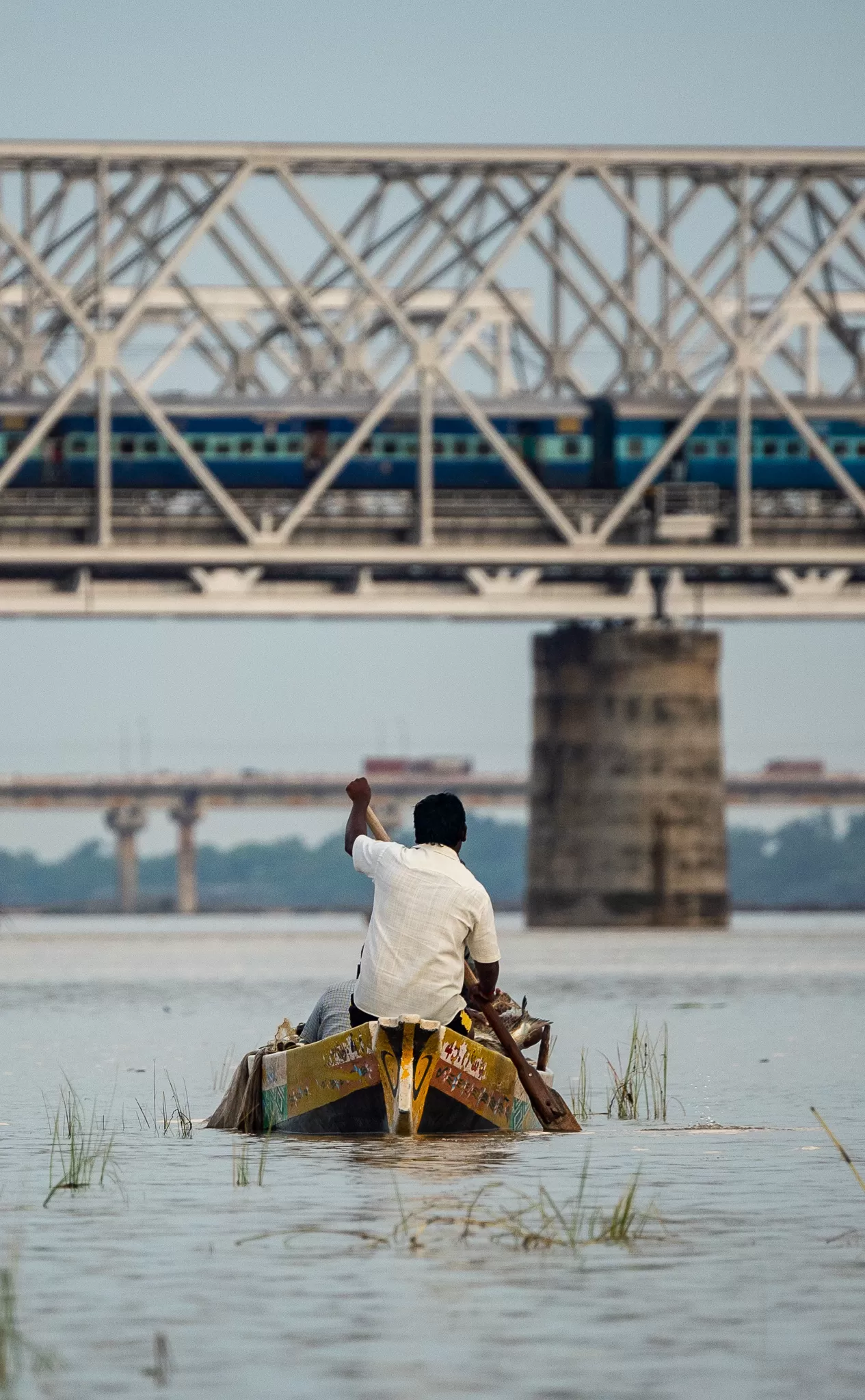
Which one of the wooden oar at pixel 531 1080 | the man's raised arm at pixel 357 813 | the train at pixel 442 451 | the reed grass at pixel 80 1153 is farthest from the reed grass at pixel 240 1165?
the train at pixel 442 451

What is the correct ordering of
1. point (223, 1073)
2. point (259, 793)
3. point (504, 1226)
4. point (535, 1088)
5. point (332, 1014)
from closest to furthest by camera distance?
point (504, 1226) < point (332, 1014) < point (535, 1088) < point (223, 1073) < point (259, 793)

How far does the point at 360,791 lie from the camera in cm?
1819

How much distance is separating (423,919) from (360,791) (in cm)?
90

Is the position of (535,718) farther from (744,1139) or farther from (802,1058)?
(744,1139)

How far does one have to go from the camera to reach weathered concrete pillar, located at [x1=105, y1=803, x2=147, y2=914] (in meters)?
183

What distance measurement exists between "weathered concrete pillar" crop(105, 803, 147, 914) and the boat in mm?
162268

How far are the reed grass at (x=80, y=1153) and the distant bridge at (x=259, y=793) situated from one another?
149 m

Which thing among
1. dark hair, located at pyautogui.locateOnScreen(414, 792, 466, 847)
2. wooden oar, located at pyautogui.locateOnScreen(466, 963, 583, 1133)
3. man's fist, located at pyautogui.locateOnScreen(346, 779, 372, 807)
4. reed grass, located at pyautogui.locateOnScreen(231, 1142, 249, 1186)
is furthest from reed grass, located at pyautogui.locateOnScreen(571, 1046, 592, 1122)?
dark hair, located at pyautogui.locateOnScreen(414, 792, 466, 847)

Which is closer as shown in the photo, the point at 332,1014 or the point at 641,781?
the point at 332,1014

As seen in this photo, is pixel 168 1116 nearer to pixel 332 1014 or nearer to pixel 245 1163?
pixel 332 1014

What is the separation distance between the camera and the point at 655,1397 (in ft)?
33.9

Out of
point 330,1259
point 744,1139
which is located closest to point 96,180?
point 744,1139

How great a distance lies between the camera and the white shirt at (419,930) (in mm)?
17781

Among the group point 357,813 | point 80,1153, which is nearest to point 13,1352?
point 80,1153
